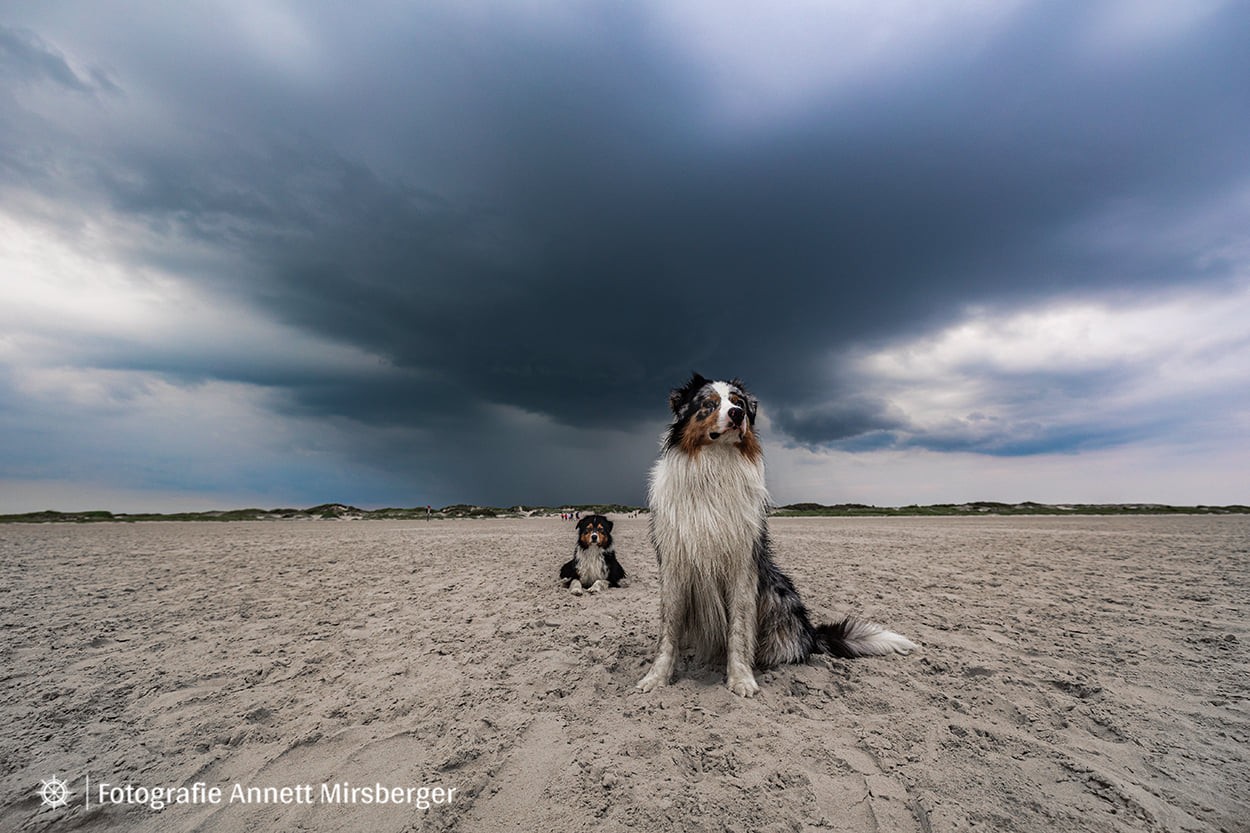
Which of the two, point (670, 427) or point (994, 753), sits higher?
point (670, 427)

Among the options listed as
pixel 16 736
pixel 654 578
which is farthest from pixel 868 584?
pixel 16 736

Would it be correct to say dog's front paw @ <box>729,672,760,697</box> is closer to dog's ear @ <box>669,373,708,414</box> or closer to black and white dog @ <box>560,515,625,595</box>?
dog's ear @ <box>669,373,708,414</box>

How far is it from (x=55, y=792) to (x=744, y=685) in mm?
4218

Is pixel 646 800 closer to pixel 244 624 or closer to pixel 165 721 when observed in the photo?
pixel 165 721

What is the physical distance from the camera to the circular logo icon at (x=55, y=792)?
109 inches

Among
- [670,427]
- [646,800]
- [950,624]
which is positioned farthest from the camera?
[950,624]

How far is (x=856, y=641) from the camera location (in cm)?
464

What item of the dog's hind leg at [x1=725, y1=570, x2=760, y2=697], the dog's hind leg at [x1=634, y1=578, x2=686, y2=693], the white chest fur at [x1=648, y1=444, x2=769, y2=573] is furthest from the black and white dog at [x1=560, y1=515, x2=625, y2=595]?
the white chest fur at [x1=648, y1=444, x2=769, y2=573]

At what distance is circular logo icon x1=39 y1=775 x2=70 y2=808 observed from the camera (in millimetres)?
2762

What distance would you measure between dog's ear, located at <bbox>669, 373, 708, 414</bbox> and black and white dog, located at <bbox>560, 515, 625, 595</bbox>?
496cm

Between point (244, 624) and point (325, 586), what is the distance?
8.29 ft

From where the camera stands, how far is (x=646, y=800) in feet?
8.46

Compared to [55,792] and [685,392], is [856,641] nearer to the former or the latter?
[685,392]

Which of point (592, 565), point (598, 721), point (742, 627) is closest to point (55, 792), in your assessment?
point (598, 721)
